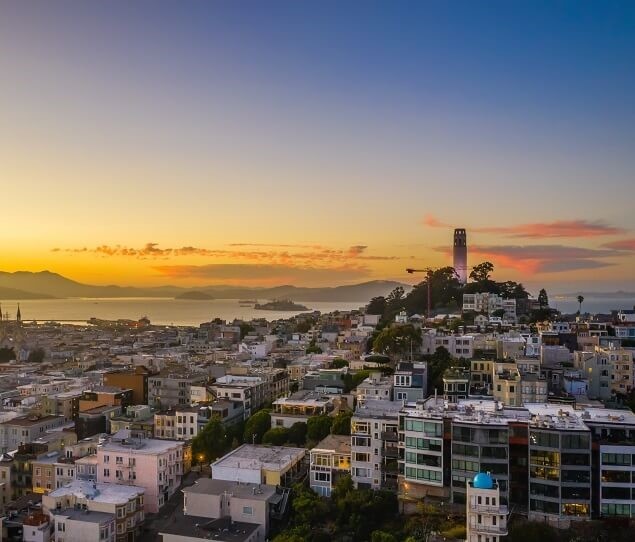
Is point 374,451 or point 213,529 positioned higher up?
point 374,451

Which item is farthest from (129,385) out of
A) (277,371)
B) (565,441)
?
(565,441)

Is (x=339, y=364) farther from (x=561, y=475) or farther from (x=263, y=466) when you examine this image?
(x=561, y=475)

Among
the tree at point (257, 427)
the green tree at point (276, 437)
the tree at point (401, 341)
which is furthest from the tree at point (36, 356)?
the green tree at point (276, 437)

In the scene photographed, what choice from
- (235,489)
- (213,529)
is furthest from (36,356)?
(213,529)

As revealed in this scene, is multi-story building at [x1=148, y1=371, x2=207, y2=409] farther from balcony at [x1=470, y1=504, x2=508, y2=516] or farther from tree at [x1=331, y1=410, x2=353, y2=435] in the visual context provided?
balcony at [x1=470, y1=504, x2=508, y2=516]

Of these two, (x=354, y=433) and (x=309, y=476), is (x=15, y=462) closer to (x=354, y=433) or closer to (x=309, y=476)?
(x=309, y=476)

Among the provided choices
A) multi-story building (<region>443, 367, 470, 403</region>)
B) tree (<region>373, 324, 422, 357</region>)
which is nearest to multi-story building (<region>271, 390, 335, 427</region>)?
multi-story building (<region>443, 367, 470, 403</region>)

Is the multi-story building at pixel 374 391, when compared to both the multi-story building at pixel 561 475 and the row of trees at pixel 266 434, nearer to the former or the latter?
the row of trees at pixel 266 434
